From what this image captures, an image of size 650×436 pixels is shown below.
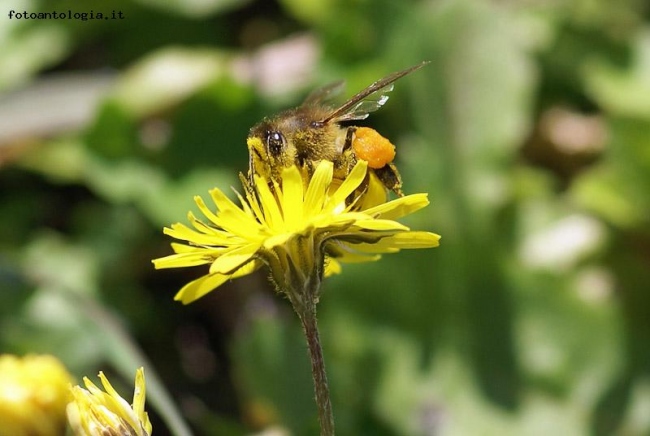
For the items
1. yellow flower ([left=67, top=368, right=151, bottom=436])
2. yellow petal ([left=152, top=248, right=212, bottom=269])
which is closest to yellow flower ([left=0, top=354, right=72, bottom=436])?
yellow flower ([left=67, top=368, right=151, bottom=436])

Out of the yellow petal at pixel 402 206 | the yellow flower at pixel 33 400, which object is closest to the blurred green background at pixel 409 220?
the yellow flower at pixel 33 400

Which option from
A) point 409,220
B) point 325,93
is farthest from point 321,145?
point 409,220

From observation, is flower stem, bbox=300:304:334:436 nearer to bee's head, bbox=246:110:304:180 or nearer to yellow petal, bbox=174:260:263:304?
yellow petal, bbox=174:260:263:304

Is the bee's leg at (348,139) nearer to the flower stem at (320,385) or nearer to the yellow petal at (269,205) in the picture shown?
the yellow petal at (269,205)

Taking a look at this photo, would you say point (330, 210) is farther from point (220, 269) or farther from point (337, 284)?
point (337, 284)

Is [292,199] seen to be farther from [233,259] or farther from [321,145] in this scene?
[321,145]
